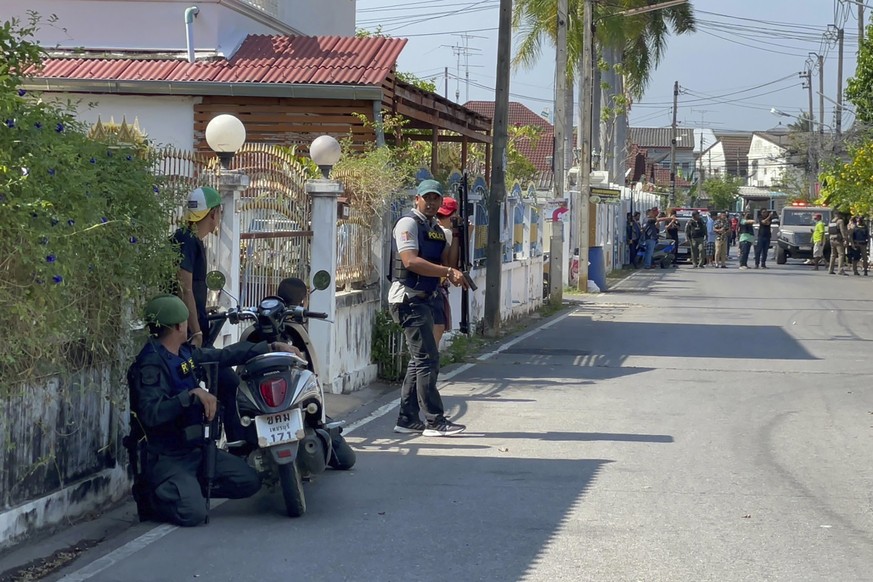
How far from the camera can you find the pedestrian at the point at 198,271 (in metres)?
7.30

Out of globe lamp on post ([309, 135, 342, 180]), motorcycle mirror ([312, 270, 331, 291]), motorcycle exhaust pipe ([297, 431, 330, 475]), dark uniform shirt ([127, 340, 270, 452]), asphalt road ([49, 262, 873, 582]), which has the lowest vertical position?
asphalt road ([49, 262, 873, 582])

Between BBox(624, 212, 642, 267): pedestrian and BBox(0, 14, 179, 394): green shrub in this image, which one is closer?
BBox(0, 14, 179, 394): green shrub

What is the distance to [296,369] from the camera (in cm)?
705

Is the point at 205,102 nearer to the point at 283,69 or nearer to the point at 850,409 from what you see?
the point at 283,69

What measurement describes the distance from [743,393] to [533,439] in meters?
3.63

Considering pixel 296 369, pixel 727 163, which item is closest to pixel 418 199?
pixel 296 369

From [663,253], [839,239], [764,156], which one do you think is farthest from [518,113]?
[764,156]

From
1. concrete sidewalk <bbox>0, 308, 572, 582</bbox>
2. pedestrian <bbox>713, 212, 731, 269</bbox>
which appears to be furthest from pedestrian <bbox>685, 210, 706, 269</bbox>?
concrete sidewalk <bbox>0, 308, 572, 582</bbox>

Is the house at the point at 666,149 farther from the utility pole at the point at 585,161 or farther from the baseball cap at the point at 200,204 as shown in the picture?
the baseball cap at the point at 200,204

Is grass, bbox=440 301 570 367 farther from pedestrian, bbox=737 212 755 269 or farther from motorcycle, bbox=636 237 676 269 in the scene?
pedestrian, bbox=737 212 755 269

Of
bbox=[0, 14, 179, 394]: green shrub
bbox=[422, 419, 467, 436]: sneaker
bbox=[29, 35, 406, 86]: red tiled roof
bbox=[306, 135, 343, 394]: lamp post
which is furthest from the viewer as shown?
bbox=[29, 35, 406, 86]: red tiled roof

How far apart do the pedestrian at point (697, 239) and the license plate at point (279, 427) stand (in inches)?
1317

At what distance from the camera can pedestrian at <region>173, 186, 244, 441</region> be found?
7297mm

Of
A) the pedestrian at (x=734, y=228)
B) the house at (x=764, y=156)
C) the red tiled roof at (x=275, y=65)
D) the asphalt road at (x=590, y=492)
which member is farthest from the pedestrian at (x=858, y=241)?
the house at (x=764, y=156)
